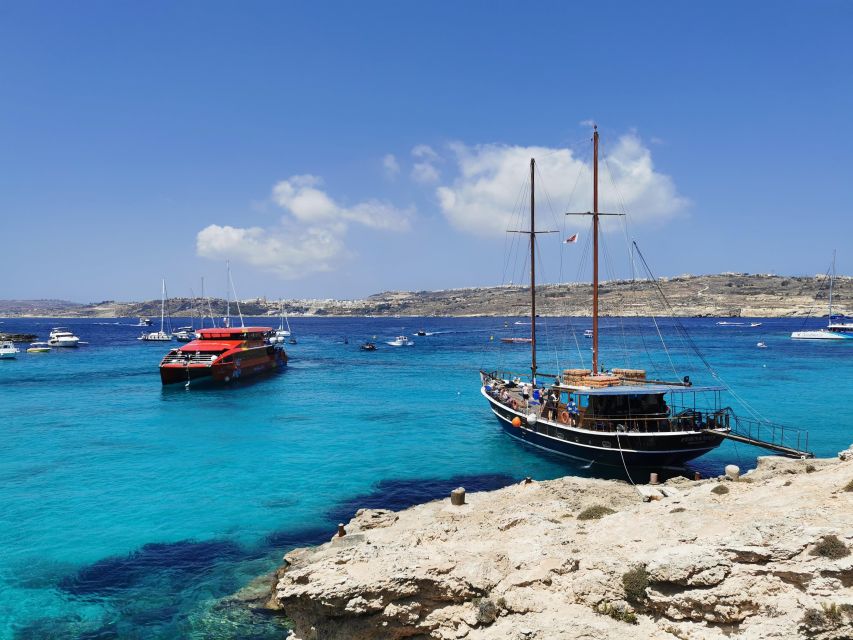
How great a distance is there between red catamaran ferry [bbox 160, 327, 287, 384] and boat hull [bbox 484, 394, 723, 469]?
4042 cm

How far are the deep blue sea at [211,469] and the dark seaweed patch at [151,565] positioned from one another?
0.22ft

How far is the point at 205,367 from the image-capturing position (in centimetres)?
5609

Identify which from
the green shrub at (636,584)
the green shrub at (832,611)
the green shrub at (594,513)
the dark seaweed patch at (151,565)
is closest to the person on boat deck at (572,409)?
the green shrub at (594,513)

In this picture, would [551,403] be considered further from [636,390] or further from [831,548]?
[831,548]

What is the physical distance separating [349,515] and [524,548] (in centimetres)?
1004

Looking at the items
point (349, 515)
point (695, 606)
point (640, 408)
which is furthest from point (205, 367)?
point (695, 606)

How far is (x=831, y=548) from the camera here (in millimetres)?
10062

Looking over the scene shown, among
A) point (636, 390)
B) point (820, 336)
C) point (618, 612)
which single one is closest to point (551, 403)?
point (636, 390)

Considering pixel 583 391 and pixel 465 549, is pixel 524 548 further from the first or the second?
pixel 583 391

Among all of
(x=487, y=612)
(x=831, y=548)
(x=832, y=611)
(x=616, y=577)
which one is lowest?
(x=487, y=612)

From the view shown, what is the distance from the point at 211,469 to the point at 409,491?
10855 mm

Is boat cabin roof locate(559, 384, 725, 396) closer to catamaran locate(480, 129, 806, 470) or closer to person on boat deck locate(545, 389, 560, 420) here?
catamaran locate(480, 129, 806, 470)

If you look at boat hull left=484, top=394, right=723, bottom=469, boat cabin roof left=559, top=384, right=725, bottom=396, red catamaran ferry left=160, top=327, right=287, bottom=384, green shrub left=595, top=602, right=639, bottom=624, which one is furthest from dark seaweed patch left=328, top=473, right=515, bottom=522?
red catamaran ferry left=160, top=327, right=287, bottom=384

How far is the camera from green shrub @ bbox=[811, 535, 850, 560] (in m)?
9.98
